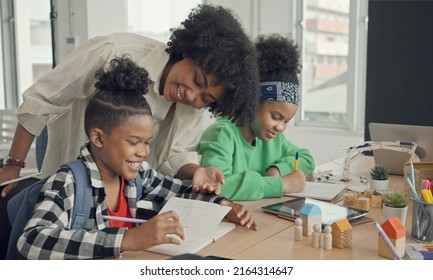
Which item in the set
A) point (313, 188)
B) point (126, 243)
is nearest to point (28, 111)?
point (126, 243)

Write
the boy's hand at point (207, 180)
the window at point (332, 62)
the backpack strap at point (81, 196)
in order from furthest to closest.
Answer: the window at point (332, 62)
the boy's hand at point (207, 180)
the backpack strap at point (81, 196)

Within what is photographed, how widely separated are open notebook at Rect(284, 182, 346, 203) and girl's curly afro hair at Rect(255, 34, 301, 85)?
0.33 metres

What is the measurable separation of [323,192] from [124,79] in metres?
0.64

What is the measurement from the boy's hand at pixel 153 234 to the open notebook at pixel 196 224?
34mm

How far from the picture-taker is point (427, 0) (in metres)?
1.98

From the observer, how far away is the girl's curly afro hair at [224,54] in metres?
1.40

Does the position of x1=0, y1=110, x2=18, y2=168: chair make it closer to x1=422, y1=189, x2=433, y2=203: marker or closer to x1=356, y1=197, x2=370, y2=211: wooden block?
x1=356, y1=197, x2=370, y2=211: wooden block

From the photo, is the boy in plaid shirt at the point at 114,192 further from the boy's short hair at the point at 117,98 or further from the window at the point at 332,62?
the window at the point at 332,62

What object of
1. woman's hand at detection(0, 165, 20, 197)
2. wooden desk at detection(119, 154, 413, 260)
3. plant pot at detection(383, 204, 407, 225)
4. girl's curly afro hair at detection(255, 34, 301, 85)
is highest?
girl's curly afro hair at detection(255, 34, 301, 85)

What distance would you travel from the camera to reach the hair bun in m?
1.21

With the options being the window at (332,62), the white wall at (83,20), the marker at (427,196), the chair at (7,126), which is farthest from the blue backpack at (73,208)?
the window at (332,62)

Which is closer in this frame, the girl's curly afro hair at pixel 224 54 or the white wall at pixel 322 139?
the girl's curly afro hair at pixel 224 54

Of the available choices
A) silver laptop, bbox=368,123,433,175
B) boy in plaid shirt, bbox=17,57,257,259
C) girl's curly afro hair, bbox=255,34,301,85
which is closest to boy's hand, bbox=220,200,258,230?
boy in plaid shirt, bbox=17,57,257,259
